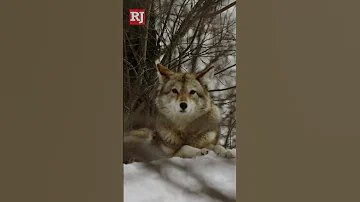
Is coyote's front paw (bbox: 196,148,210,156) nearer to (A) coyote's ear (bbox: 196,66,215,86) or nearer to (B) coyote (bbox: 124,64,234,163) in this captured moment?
(B) coyote (bbox: 124,64,234,163)

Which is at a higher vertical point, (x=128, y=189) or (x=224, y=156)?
(x=224, y=156)

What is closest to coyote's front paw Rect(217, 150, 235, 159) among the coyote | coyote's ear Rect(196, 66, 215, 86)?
the coyote

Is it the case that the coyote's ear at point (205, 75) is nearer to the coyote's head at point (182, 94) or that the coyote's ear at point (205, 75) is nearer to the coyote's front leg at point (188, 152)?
the coyote's head at point (182, 94)

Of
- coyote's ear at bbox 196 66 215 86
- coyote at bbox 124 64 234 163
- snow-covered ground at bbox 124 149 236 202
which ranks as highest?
coyote's ear at bbox 196 66 215 86

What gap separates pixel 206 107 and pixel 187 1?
22.2 inches

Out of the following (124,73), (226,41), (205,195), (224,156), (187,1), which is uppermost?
(187,1)

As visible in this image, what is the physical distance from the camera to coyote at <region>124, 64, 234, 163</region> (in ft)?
7.48

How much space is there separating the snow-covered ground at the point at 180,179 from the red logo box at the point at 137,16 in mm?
720

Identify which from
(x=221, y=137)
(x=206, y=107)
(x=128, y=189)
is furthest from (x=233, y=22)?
(x=128, y=189)

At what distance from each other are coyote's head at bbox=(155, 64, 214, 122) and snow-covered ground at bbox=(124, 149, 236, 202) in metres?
0.24

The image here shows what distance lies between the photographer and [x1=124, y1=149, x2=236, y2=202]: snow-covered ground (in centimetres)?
223

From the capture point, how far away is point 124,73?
7.29 feet

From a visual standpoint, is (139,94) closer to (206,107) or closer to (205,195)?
(206,107)

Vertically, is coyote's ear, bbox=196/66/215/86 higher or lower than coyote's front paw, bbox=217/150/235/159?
higher
